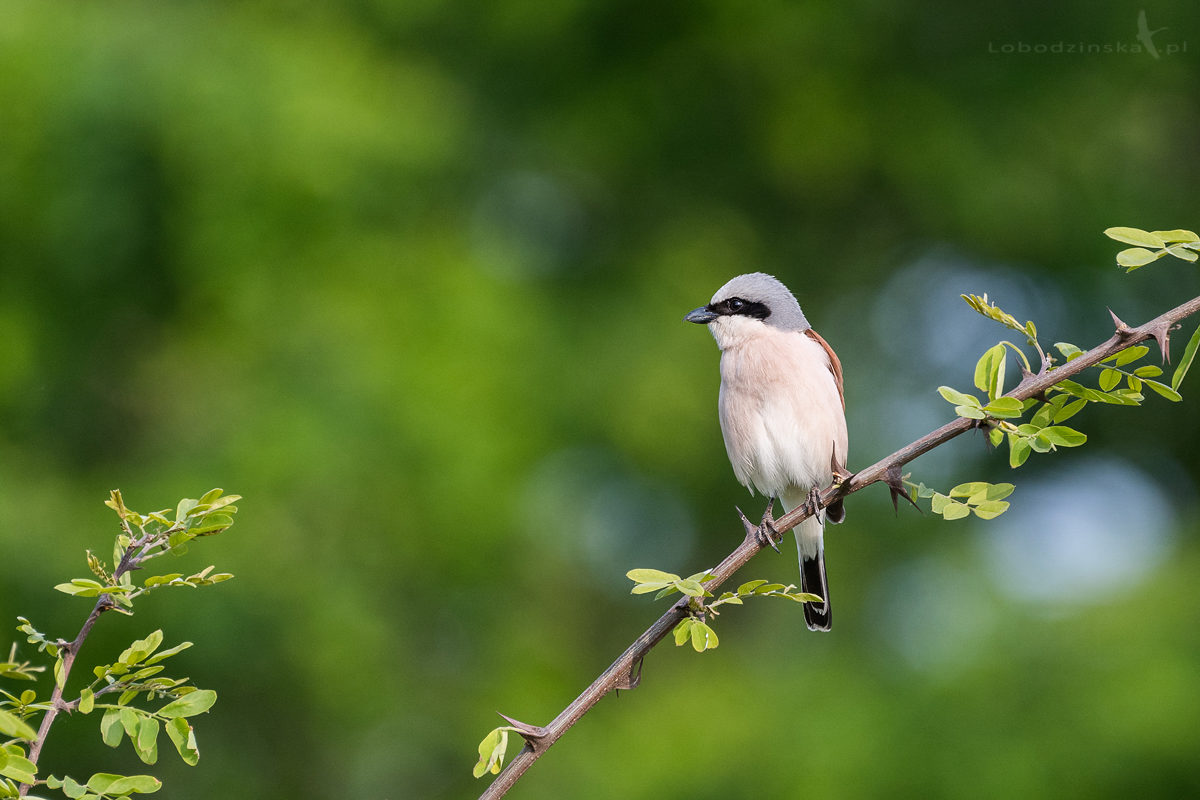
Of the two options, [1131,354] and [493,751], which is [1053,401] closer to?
[1131,354]

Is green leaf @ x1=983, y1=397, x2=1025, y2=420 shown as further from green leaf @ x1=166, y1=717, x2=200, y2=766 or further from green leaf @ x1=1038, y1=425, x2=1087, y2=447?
green leaf @ x1=166, y1=717, x2=200, y2=766

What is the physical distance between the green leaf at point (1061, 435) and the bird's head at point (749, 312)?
2.02m

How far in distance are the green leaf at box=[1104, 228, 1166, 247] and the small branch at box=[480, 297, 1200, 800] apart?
0.12m

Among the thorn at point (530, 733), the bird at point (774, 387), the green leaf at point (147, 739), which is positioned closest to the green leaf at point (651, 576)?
the thorn at point (530, 733)

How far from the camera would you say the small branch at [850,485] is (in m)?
1.90

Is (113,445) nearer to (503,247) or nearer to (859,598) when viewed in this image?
(503,247)

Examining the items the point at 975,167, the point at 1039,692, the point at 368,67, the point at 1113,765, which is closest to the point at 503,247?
the point at 368,67

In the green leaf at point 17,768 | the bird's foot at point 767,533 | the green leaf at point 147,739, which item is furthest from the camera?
the bird's foot at point 767,533

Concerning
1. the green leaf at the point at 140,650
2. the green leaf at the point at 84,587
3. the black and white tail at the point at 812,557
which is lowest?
the green leaf at the point at 140,650

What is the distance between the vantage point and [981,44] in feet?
33.7

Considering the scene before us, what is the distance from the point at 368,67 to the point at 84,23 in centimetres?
192

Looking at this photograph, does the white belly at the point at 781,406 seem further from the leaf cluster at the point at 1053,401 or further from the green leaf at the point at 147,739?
the green leaf at the point at 147,739

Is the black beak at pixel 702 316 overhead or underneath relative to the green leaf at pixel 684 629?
overhead

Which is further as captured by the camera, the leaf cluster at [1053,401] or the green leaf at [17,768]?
the leaf cluster at [1053,401]
